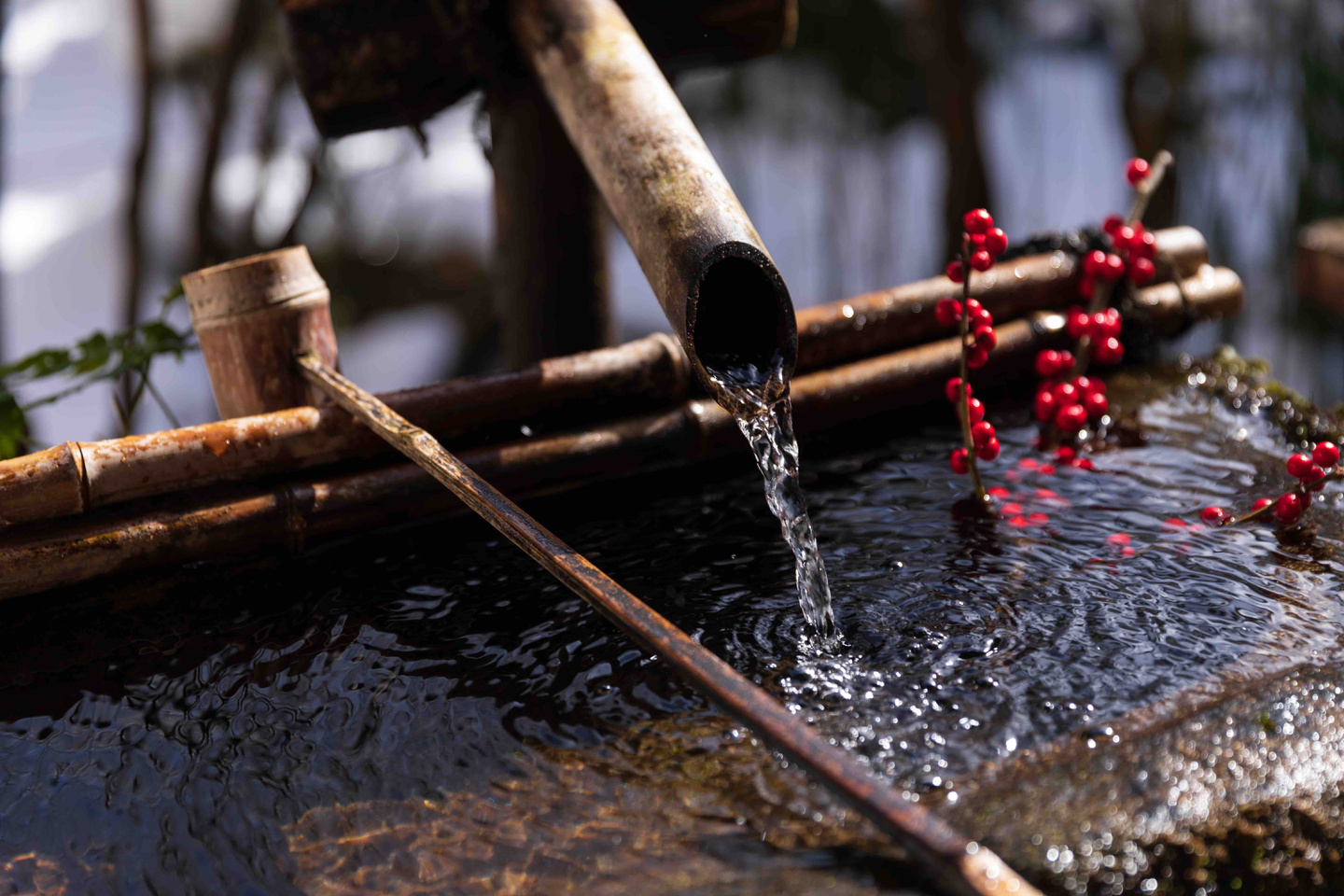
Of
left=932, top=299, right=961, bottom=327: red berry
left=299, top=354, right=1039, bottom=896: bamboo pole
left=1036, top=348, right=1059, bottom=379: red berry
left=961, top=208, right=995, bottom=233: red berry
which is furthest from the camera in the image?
left=1036, top=348, right=1059, bottom=379: red berry

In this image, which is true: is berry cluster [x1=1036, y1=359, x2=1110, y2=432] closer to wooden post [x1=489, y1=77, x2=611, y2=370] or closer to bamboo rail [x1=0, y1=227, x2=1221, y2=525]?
bamboo rail [x1=0, y1=227, x2=1221, y2=525]

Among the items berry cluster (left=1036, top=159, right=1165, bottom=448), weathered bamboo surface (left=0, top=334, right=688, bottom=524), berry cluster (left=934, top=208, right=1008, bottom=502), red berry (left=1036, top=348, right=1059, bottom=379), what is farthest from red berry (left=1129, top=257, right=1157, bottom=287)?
weathered bamboo surface (left=0, top=334, right=688, bottom=524)

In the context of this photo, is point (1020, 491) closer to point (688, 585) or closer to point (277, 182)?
point (688, 585)

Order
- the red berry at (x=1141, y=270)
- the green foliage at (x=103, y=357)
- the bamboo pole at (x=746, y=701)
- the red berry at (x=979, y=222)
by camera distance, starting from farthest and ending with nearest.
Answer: the green foliage at (x=103, y=357), the red berry at (x=1141, y=270), the red berry at (x=979, y=222), the bamboo pole at (x=746, y=701)

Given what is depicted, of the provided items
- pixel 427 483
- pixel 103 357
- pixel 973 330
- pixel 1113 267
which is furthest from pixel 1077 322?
pixel 103 357

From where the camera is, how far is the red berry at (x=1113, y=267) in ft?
9.23

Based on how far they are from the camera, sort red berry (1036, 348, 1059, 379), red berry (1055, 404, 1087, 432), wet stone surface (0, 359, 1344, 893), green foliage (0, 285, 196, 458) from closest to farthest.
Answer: wet stone surface (0, 359, 1344, 893) < red berry (1055, 404, 1087, 432) < red berry (1036, 348, 1059, 379) < green foliage (0, 285, 196, 458)

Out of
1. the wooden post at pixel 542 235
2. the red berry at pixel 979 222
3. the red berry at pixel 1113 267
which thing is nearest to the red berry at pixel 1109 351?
the red berry at pixel 1113 267

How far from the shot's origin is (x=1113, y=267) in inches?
111

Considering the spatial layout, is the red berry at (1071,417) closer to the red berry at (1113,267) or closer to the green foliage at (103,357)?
the red berry at (1113,267)

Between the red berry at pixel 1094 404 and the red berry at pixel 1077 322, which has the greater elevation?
the red berry at pixel 1077 322

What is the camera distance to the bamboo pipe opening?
1845 millimetres

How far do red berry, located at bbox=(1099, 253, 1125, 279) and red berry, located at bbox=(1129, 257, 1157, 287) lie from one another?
27 mm

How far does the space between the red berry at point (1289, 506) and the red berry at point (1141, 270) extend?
101 centimetres
